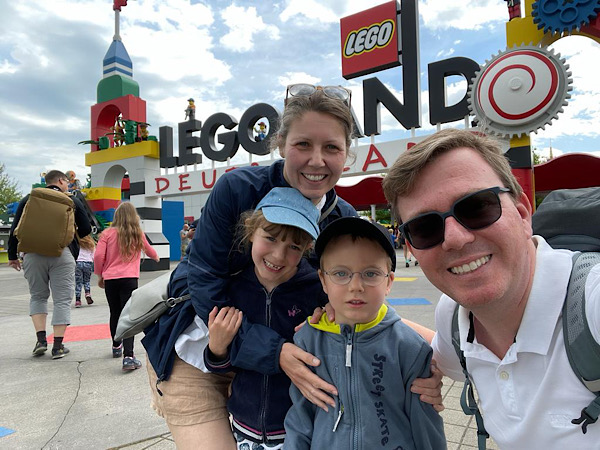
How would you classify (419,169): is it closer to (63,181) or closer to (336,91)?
(336,91)

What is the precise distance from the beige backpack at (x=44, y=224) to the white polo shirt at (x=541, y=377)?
470 centimetres

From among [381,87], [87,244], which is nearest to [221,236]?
[87,244]

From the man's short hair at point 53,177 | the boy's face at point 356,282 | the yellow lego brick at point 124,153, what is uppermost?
the yellow lego brick at point 124,153

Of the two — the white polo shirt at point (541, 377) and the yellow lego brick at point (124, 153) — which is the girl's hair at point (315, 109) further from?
the yellow lego brick at point (124, 153)

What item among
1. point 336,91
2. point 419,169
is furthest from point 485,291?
point 336,91

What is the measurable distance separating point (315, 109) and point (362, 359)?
1084 mm

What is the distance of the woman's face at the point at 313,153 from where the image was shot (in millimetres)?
1765

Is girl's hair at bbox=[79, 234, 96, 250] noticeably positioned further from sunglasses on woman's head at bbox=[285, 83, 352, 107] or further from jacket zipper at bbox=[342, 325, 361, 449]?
jacket zipper at bbox=[342, 325, 361, 449]

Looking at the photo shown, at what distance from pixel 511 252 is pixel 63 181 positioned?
211 inches

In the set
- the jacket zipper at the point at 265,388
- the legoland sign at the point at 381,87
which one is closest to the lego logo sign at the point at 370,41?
the legoland sign at the point at 381,87

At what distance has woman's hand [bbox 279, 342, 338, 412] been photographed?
4.83 feet

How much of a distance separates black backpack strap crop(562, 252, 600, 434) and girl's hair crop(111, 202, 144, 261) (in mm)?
4476

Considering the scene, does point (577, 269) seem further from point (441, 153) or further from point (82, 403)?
point (82, 403)

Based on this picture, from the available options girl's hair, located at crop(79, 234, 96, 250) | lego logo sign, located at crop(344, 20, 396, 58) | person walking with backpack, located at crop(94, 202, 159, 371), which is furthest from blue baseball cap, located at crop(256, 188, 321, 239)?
lego logo sign, located at crop(344, 20, 396, 58)
